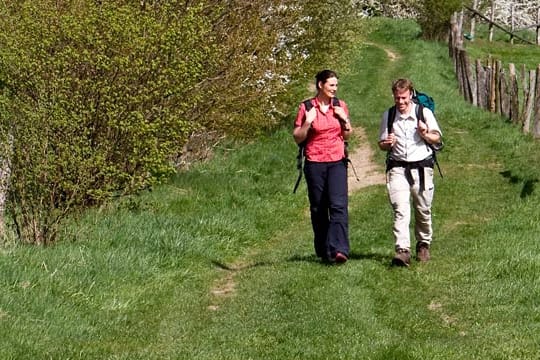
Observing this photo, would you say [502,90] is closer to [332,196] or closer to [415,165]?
[415,165]

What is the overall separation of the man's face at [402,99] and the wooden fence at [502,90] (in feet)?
29.7

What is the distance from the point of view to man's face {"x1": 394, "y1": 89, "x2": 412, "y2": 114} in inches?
400

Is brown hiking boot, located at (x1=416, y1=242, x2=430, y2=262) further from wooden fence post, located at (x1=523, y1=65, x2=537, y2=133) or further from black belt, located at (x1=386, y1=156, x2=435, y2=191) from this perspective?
wooden fence post, located at (x1=523, y1=65, x2=537, y2=133)

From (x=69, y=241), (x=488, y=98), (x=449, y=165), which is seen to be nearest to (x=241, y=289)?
(x=69, y=241)

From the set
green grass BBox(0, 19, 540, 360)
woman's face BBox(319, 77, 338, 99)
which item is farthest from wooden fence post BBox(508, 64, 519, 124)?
woman's face BBox(319, 77, 338, 99)

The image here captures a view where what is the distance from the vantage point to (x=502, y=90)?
21.7 meters

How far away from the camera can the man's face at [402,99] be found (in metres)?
10.2

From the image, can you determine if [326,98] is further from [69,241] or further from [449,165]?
[449,165]

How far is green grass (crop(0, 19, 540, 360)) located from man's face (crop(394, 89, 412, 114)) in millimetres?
1656

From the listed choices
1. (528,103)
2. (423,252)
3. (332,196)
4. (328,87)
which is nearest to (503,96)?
(528,103)

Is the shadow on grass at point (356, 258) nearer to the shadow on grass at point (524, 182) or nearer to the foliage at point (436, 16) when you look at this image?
the shadow on grass at point (524, 182)

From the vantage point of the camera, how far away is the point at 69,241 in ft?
36.7

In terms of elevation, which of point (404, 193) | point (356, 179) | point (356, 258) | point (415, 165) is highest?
point (415, 165)

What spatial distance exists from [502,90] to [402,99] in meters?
12.1
